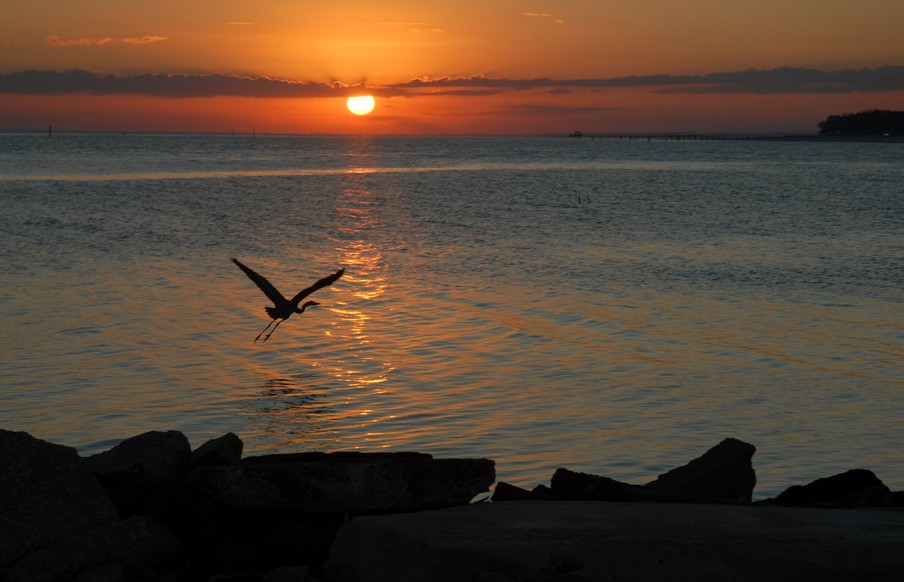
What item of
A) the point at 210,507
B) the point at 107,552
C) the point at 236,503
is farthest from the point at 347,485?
the point at 107,552

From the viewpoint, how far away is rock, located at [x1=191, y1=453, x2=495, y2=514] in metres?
8.09

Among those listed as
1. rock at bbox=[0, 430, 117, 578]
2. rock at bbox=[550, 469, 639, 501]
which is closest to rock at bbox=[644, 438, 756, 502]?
rock at bbox=[550, 469, 639, 501]

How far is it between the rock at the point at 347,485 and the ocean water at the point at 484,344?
9.10ft

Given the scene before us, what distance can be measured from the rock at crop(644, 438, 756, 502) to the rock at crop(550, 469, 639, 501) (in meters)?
0.82

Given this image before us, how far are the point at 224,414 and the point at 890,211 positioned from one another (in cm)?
4853

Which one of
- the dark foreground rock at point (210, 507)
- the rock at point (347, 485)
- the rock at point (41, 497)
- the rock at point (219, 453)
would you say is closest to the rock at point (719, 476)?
the dark foreground rock at point (210, 507)

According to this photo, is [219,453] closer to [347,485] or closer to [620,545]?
[347,485]

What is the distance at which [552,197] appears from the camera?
236ft

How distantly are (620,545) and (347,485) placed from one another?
2301 mm

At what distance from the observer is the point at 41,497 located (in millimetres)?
7855

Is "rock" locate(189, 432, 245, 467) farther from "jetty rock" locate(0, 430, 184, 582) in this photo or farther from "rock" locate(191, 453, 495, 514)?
"jetty rock" locate(0, 430, 184, 582)

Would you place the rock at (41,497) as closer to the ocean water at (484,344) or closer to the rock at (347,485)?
the rock at (347,485)

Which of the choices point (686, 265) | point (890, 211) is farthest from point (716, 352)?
point (890, 211)

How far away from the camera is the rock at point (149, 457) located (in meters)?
9.21
